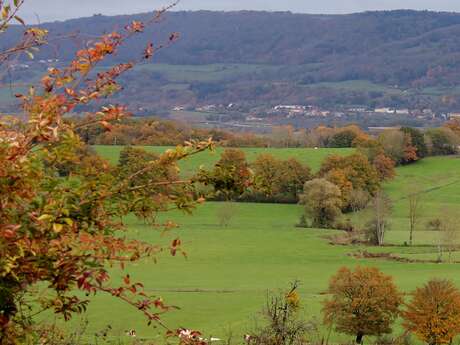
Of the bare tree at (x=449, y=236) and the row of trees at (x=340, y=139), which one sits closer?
the bare tree at (x=449, y=236)

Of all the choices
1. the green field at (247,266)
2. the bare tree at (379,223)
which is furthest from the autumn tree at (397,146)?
the bare tree at (379,223)

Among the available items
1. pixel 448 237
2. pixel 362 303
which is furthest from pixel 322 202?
pixel 362 303

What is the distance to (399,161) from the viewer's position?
86.1m

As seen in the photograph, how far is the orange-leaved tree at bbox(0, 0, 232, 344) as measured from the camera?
3389mm

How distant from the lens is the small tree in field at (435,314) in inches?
1196

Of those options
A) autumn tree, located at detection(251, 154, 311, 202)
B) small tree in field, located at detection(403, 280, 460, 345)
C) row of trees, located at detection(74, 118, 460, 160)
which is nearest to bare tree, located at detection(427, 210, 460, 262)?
autumn tree, located at detection(251, 154, 311, 202)

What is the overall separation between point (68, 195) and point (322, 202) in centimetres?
5966

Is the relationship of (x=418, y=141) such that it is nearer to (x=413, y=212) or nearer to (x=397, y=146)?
(x=397, y=146)

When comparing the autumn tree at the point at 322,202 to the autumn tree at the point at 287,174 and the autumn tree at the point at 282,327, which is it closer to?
the autumn tree at the point at 287,174

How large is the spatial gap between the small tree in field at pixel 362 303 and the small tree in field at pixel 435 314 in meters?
0.76

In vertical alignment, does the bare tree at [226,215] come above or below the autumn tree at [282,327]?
below

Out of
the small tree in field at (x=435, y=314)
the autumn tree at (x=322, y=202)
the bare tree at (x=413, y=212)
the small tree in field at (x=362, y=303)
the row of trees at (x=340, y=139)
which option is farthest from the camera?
the row of trees at (x=340, y=139)

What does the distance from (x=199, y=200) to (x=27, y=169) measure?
85 centimetres

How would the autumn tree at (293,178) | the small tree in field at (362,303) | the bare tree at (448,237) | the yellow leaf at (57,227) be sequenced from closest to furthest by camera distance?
the yellow leaf at (57,227) → the small tree in field at (362,303) → the bare tree at (448,237) → the autumn tree at (293,178)
